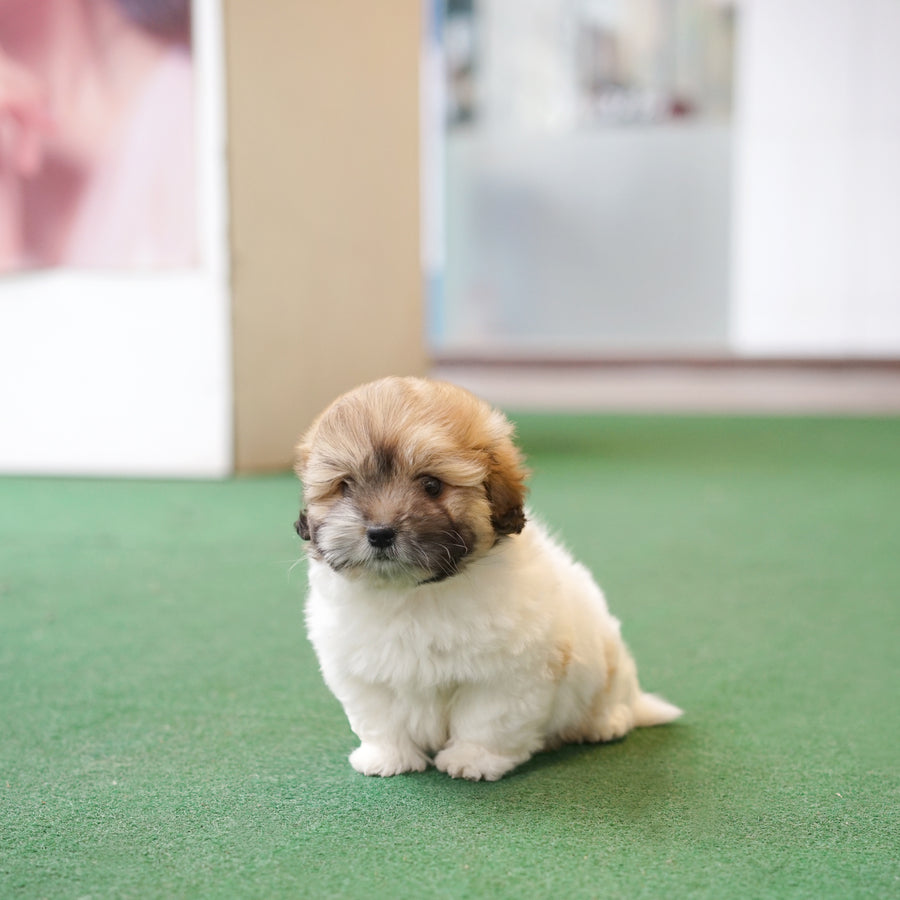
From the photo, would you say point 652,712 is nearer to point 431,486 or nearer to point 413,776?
point 413,776

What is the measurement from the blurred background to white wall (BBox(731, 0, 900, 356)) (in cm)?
2

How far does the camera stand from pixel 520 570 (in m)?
1.83

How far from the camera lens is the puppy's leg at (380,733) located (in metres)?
1.88

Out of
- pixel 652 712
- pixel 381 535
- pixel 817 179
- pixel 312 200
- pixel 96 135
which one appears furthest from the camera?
pixel 817 179

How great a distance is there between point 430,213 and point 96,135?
17.2 feet

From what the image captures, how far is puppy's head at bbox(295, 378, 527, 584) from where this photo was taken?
1.65 m

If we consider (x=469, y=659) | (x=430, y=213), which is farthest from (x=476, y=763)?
(x=430, y=213)

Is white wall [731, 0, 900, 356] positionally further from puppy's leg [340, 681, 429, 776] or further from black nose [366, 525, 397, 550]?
black nose [366, 525, 397, 550]

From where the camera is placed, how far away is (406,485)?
65.9 inches

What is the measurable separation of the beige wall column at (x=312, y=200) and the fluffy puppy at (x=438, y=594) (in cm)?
341

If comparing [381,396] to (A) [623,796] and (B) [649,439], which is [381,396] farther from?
(B) [649,439]

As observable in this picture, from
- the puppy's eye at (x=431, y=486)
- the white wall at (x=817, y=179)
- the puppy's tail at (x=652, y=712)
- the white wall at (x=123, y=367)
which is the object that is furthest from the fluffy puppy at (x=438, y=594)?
the white wall at (x=817, y=179)

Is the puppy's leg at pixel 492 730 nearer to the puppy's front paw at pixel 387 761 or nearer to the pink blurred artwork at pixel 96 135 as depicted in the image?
the puppy's front paw at pixel 387 761

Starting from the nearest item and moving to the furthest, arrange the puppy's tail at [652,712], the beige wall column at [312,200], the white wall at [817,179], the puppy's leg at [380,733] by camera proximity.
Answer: the puppy's leg at [380,733] < the puppy's tail at [652,712] < the beige wall column at [312,200] < the white wall at [817,179]
